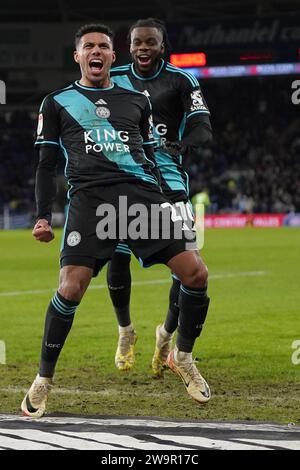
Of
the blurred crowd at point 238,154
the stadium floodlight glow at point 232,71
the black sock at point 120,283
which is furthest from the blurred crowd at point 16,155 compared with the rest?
the black sock at point 120,283

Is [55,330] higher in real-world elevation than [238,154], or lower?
lower

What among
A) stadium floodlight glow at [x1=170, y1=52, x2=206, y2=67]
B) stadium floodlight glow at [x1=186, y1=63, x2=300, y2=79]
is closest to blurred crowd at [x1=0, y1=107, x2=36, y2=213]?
stadium floodlight glow at [x1=170, y1=52, x2=206, y2=67]

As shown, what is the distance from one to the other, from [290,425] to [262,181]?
3385cm

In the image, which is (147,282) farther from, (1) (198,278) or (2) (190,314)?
(1) (198,278)

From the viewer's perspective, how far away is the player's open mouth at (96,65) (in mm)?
6125

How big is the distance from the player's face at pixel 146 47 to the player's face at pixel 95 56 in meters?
1.05

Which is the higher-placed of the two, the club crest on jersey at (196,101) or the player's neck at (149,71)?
the player's neck at (149,71)

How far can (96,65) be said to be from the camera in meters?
6.16

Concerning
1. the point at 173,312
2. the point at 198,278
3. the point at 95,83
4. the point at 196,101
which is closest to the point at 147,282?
the point at 173,312

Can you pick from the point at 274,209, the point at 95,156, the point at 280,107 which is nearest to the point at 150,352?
the point at 95,156

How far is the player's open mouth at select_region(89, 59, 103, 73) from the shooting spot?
20.1 feet

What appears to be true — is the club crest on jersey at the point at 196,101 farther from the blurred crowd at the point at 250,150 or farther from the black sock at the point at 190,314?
the blurred crowd at the point at 250,150

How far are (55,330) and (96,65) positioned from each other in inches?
66.8

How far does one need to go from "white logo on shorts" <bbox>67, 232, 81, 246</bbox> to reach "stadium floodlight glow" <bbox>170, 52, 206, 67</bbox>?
2814cm
